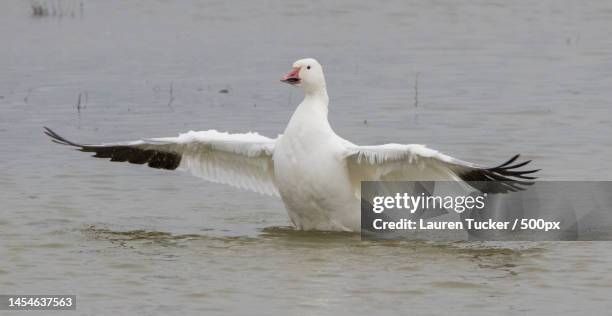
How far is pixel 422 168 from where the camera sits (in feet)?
35.6

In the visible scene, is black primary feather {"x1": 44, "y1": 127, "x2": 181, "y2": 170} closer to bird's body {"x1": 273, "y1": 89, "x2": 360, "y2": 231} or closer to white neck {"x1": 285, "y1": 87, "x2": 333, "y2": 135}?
bird's body {"x1": 273, "y1": 89, "x2": 360, "y2": 231}

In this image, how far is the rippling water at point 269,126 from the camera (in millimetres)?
9852

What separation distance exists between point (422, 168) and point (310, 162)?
941 mm

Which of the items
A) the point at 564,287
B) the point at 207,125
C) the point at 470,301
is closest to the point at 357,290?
the point at 470,301

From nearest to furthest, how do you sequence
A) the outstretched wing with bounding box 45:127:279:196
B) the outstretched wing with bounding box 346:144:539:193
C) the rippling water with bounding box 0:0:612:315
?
the rippling water with bounding box 0:0:612:315
the outstretched wing with bounding box 346:144:539:193
the outstretched wing with bounding box 45:127:279:196

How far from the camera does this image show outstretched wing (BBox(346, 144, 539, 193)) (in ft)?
34.6

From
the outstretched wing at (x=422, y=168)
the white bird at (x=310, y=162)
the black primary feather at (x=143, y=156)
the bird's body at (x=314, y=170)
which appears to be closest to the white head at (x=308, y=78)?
the white bird at (x=310, y=162)

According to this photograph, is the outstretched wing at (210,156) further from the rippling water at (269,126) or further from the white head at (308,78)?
the white head at (308,78)

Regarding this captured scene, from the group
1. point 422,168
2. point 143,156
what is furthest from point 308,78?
point 143,156

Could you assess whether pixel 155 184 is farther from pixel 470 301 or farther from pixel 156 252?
pixel 470 301

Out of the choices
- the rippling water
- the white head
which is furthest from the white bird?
the rippling water

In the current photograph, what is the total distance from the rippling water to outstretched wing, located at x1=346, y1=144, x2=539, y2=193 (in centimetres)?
59

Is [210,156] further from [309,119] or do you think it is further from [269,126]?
[269,126]

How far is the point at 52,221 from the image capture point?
39.8 feet
